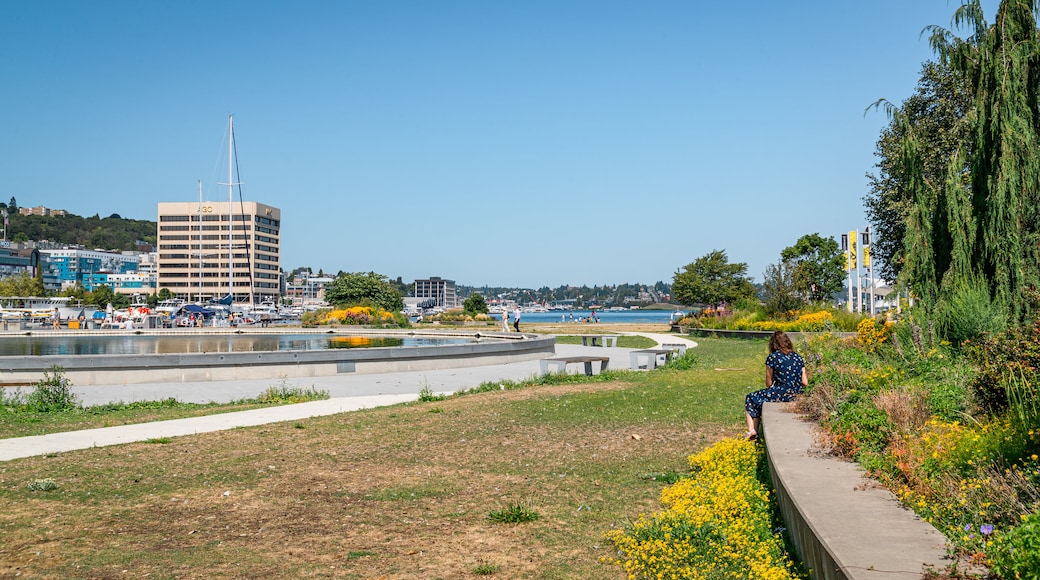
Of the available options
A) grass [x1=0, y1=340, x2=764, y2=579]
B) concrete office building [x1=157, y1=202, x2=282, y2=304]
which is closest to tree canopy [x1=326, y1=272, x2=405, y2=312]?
grass [x1=0, y1=340, x2=764, y2=579]

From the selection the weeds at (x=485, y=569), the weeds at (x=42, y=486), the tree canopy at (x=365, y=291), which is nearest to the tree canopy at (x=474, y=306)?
the tree canopy at (x=365, y=291)

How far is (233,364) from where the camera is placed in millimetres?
20406

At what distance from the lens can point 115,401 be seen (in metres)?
16.4

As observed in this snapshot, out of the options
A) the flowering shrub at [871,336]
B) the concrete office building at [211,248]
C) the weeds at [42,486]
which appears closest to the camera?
the weeds at [42,486]

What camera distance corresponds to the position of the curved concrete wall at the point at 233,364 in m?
18.9

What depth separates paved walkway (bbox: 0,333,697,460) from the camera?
11066 mm

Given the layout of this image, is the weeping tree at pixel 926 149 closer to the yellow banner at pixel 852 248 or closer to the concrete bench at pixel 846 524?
the yellow banner at pixel 852 248

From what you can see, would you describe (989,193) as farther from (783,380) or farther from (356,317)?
(356,317)

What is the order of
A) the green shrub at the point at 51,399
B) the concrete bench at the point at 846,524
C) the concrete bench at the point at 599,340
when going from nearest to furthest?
the concrete bench at the point at 846,524, the green shrub at the point at 51,399, the concrete bench at the point at 599,340

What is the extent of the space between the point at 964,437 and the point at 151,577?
18.4ft

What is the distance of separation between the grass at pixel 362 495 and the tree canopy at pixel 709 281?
1722 inches

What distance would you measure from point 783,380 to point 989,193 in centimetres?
516

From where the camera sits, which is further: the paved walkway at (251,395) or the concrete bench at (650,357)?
the concrete bench at (650,357)

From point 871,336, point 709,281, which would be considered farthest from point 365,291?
point 871,336
